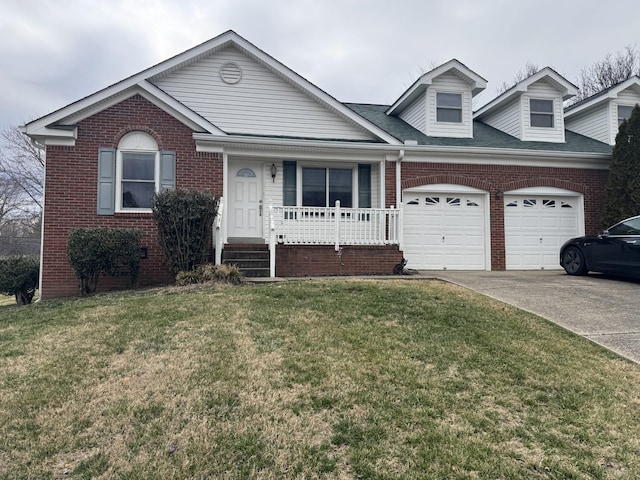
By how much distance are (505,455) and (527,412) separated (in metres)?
0.74

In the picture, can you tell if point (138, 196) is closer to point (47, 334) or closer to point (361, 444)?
point (47, 334)

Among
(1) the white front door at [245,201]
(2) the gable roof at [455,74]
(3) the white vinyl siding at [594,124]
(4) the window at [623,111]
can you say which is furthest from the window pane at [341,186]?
(4) the window at [623,111]

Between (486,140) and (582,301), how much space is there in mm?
7056

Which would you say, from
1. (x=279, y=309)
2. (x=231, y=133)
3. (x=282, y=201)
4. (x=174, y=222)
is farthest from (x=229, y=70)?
(x=279, y=309)

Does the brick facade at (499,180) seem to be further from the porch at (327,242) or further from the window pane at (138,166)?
the window pane at (138,166)

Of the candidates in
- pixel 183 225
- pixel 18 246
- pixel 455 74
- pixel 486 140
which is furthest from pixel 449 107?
pixel 18 246

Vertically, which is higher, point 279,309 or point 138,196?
point 138,196

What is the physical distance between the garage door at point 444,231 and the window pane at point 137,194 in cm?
659

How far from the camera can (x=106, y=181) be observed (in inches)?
385

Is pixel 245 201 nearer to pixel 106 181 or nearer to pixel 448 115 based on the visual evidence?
pixel 106 181

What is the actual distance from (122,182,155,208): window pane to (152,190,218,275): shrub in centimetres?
179

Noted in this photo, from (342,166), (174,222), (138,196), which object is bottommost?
(174,222)

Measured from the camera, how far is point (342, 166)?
11.9m

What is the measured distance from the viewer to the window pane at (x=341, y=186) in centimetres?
1185
